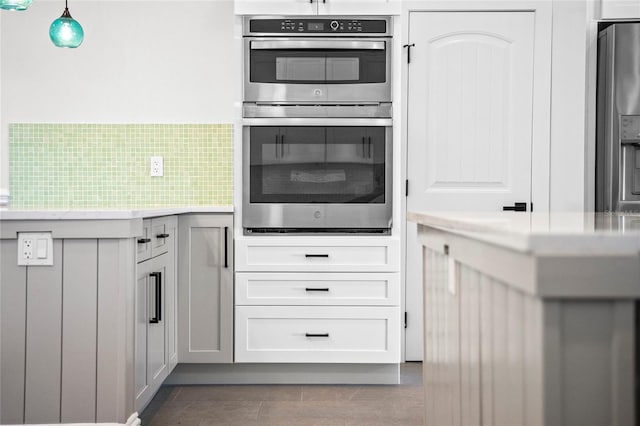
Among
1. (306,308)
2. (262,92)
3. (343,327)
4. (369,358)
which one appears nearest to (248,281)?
(306,308)

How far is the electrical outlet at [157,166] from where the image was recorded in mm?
3500

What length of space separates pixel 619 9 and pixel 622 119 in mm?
637

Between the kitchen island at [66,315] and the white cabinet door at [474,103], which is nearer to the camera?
the kitchen island at [66,315]

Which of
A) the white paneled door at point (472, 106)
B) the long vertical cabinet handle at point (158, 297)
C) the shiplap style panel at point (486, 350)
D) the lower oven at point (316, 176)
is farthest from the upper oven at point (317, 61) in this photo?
the shiplap style panel at point (486, 350)

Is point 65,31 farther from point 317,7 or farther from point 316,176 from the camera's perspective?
point 316,176

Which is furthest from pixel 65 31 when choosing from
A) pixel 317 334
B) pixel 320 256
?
pixel 317 334

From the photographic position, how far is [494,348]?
43.7 inches

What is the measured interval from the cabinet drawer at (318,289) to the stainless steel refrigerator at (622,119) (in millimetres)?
1313

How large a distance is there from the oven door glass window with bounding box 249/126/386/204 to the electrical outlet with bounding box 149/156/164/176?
2.34ft

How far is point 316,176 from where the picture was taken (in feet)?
10.2

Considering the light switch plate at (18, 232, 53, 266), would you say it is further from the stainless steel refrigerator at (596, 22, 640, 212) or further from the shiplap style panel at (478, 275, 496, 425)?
the stainless steel refrigerator at (596, 22, 640, 212)

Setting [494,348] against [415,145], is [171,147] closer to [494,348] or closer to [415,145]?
[415,145]

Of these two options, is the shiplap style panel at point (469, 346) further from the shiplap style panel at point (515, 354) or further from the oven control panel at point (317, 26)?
the oven control panel at point (317, 26)

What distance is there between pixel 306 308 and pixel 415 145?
3.87 ft
